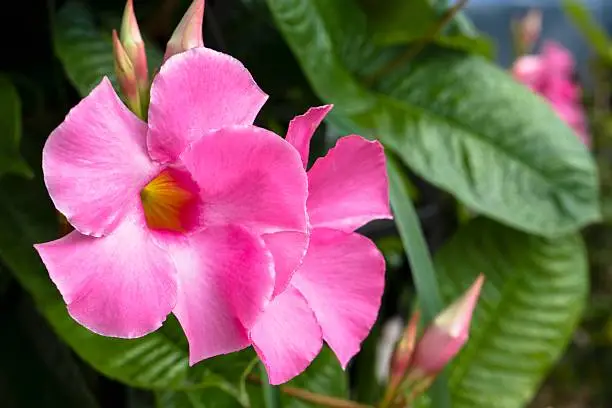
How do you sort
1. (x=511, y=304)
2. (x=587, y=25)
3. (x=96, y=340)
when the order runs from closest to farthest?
(x=96, y=340) → (x=511, y=304) → (x=587, y=25)

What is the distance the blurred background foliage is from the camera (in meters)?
0.46

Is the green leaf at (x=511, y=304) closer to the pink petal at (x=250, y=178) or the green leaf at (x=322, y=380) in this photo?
the green leaf at (x=322, y=380)

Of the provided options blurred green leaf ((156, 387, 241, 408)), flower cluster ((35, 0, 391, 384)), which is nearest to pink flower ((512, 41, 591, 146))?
blurred green leaf ((156, 387, 241, 408))

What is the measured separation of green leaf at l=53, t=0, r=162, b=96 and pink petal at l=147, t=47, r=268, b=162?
18cm

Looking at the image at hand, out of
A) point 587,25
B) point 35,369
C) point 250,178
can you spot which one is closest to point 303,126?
point 250,178

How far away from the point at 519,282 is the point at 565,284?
0.15ft

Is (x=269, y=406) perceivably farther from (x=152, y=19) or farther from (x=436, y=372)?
(x=152, y=19)

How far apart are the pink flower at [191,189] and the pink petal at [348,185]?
Result: 5 cm

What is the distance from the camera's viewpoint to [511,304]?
2.30ft

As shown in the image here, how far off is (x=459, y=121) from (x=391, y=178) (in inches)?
8.4

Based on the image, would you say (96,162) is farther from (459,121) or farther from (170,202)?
(459,121)

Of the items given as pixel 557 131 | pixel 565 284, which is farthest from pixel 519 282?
pixel 557 131

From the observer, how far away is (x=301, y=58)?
1.99 feet

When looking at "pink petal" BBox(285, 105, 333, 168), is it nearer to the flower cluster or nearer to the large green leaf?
the flower cluster
